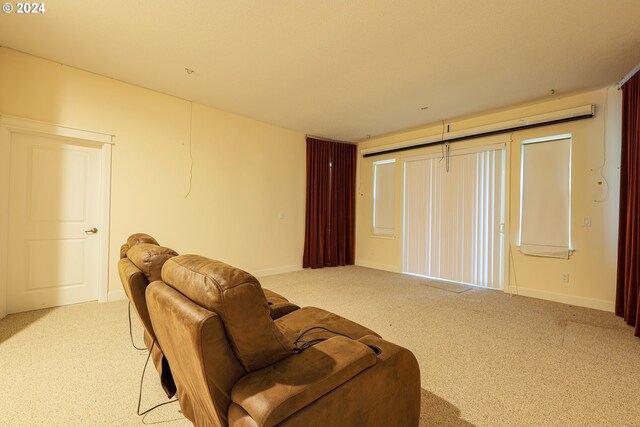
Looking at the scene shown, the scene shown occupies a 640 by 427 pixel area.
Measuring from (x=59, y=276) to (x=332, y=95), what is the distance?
13.1 feet

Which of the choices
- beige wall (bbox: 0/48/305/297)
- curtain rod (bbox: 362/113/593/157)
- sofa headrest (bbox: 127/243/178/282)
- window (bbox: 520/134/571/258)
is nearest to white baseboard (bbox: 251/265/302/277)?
beige wall (bbox: 0/48/305/297)

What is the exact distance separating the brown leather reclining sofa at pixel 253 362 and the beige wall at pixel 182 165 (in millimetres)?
3145

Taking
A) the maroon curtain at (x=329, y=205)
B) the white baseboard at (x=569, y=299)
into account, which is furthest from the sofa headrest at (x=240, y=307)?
the maroon curtain at (x=329, y=205)

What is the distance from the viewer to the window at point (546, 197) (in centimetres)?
381

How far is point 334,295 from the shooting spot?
13.0 feet

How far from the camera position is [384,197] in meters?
6.00

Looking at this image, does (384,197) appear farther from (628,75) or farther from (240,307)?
(240,307)

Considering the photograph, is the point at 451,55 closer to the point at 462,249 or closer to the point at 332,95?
the point at 332,95

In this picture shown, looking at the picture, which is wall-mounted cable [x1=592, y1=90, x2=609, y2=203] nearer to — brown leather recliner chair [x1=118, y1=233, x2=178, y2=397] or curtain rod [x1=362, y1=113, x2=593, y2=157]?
curtain rod [x1=362, y1=113, x2=593, y2=157]

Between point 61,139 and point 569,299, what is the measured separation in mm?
6537

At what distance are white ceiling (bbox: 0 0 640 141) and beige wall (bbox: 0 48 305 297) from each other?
0.29 m

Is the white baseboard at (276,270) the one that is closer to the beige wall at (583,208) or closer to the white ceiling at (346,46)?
the white ceiling at (346,46)

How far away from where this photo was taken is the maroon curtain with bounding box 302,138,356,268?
5.76 m

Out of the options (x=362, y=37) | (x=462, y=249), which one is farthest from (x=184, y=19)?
(x=462, y=249)
